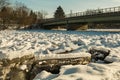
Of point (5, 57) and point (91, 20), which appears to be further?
point (91, 20)

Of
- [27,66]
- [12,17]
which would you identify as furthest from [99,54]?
[12,17]

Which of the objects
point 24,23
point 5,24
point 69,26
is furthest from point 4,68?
point 24,23

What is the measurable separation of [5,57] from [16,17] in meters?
86.3

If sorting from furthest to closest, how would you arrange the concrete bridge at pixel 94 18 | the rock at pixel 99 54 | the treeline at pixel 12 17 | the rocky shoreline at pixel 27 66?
1. the treeline at pixel 12 17
2. the concrete bridge at pixel 94 18
3. the rock at pixel 99 54
4. the rocky shoreline at pixel 27 66

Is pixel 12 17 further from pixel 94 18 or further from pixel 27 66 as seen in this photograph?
pixel 27 66

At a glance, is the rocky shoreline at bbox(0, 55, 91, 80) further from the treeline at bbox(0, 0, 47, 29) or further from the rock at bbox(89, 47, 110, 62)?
the treeline at bbox(0, 0, 47, 29)

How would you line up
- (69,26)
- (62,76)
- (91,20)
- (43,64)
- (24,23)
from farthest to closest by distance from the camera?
(24,23)
(69,26)
(91,20)
(43,64)
(62,76)

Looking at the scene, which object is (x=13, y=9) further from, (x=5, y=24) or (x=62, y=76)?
(x=62, y=76)

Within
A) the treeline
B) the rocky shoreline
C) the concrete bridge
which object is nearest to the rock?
the rocky shoreline

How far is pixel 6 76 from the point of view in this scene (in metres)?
5.14

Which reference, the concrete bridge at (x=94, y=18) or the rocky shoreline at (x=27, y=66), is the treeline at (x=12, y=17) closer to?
the concrete bridge at (x=94, y=18)

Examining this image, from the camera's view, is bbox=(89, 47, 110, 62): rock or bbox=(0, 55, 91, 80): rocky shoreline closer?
Answer: bbox=(0, 55, 91, 80): rocky shoreline

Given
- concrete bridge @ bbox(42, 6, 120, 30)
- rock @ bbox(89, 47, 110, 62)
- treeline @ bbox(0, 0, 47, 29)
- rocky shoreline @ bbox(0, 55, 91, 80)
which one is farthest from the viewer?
treeline @ bbox(0, 0, 47, 29)

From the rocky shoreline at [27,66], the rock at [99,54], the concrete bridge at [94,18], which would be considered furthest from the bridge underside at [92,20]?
the rocky shoreline at [27,66]
